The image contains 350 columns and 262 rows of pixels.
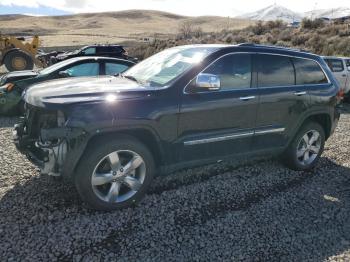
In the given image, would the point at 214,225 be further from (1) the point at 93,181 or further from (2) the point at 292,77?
(2) the point at 292,77

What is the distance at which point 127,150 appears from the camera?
3.98 m

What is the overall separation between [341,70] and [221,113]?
29.8ft

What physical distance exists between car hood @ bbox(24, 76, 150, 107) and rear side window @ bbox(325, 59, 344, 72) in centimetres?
947

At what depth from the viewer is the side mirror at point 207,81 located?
13.6 feet

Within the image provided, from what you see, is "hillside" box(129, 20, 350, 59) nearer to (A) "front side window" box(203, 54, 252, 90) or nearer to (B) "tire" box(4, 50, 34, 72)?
(B) "tire" box(4, 50, 34, 72)

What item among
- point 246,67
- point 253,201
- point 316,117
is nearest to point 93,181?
point 253,201

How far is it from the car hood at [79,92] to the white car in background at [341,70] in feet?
31.1

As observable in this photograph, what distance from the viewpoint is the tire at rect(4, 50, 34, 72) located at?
16.6 m

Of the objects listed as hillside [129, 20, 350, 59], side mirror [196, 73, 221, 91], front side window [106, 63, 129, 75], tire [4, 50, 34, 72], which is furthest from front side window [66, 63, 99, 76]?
hillside [129, 20, 350, 59]

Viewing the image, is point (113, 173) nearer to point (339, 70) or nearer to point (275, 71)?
point (275, 71)

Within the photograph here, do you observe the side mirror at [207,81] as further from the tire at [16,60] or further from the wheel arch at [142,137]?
the tire at [16,60]

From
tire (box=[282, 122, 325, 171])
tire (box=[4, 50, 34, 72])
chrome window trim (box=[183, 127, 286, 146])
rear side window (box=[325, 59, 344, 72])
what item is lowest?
tire (box=[4, 50, 34, 72])

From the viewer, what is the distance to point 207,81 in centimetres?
414

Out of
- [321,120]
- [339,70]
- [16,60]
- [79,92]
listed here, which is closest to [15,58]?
[16,60]
